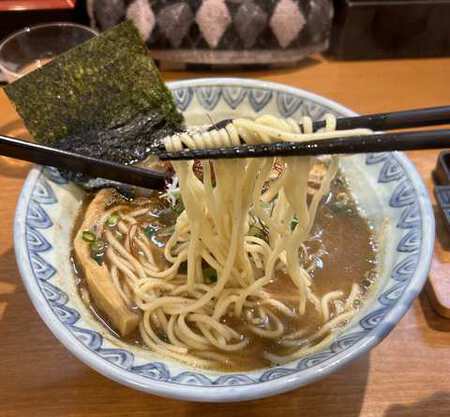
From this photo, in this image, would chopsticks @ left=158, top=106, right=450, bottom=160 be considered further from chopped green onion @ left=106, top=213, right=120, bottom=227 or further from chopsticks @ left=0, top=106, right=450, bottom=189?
chopped green onion @ left=106, top=213, right=120, bottom=227

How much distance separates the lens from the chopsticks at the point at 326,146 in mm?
795

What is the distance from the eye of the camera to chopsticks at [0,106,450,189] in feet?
2.61

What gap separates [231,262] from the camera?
3.61 ft

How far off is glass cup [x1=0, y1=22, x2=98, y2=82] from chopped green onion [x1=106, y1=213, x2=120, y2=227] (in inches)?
29.0

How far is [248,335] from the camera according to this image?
46.1 inches

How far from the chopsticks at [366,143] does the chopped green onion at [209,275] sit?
1.34 ft

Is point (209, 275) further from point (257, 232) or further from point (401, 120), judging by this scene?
point (401, 120)

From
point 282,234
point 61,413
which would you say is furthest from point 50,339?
point 282,234

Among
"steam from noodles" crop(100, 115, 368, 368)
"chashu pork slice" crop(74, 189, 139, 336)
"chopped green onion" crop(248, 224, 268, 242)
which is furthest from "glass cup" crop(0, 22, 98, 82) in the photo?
"chopped green onion" crop(248, 224, 268, 242)

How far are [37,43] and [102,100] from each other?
1.75ft

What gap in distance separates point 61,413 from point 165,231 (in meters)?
0.53

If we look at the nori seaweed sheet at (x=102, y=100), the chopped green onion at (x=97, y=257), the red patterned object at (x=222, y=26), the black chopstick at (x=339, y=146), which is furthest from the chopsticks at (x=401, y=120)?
the red patterned object at (x=222, y=26)

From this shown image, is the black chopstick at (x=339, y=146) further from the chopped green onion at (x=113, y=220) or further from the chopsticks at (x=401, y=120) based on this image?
the chopped green onion at (x=113, y=220)

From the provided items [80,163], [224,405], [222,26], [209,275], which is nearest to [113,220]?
[80,163]
